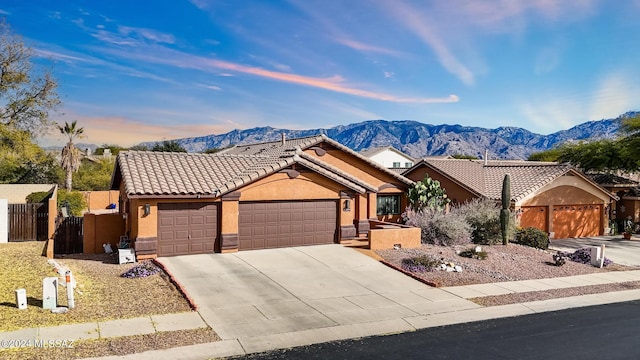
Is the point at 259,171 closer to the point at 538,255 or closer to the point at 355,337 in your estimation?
the point at 355,337

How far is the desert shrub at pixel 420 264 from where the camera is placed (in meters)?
19.0

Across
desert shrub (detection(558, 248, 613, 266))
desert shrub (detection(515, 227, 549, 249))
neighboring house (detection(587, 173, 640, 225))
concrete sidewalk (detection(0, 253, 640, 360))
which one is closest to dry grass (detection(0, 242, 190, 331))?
concrete sidewalk (detection(0, 253, 640, 360))

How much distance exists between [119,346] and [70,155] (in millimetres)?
45557

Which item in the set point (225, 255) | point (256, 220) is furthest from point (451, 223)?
point (225, 255)

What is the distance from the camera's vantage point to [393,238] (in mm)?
22453

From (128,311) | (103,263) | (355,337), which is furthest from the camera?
(103,263)

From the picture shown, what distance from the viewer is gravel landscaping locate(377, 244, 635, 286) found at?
18.4m

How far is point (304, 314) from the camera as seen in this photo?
1356cm

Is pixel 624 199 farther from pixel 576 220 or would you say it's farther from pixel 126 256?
pixel 126 256

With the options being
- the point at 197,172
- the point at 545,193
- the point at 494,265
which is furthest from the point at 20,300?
the point at 545,193

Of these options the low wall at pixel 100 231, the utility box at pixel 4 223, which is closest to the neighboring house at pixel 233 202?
the low wall at pixel 100 231

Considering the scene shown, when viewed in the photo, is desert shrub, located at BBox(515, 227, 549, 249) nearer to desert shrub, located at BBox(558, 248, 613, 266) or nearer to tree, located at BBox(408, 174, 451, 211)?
desert shrub, located at BBox(558, 248, 613, 266)

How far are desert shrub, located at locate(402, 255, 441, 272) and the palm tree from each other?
40.4 metres

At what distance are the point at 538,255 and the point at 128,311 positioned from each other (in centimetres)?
1802
